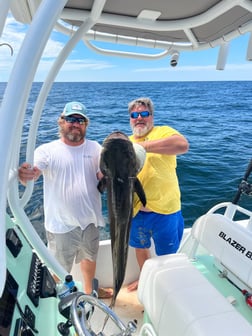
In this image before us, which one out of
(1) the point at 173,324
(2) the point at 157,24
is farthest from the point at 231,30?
(1) the point at 173,324

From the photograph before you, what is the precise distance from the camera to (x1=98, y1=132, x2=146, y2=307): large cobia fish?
177 centimetres

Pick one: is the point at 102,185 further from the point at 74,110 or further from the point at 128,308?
the point at 128,308

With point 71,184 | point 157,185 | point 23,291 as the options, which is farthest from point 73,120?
point 23,291

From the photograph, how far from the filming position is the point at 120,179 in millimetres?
1802

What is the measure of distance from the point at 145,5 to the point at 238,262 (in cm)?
155

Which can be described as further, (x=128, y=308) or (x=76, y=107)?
(x=128, y=308)

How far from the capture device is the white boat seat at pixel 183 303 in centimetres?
136

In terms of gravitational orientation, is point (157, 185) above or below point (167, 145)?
below

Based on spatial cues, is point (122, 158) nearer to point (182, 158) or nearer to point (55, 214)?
point (55, 214)

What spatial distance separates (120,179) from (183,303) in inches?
28.5

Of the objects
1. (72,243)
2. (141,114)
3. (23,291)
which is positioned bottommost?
(72,243)

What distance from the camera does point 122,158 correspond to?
1.76 m

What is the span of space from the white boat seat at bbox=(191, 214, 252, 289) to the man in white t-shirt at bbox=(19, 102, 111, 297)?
0.75m

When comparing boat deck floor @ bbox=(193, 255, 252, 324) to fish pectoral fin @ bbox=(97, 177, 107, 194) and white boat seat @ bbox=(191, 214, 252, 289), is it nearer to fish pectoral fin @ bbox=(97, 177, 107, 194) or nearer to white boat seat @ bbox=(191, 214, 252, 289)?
white boat seat @ bbox=(191, 214, 252, 289)
